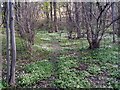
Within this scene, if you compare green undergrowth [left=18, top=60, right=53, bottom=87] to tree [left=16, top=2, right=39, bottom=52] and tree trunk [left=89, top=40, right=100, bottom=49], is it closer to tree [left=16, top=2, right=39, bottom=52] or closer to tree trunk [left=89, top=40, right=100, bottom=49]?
tree [left=16, top=2, right=39, bottom=52]

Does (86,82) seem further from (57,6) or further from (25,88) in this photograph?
(57,6)

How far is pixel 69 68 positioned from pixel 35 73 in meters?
1.18

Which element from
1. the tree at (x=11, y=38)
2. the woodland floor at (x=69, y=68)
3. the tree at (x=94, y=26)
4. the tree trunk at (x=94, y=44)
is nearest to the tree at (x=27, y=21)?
the woodland floor at (x=69, y=68)

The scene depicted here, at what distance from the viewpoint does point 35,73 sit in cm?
739

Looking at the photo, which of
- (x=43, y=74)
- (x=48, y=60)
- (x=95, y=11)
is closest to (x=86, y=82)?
(x=43, y=74)

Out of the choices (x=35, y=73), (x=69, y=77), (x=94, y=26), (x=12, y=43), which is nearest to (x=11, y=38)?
(x=12, y=43)

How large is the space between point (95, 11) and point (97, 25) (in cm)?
141

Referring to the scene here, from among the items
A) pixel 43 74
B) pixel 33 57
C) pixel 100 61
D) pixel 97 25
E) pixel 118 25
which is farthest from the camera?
pixel 118 25

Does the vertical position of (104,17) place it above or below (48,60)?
above

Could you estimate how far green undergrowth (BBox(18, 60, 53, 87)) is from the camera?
6.85m

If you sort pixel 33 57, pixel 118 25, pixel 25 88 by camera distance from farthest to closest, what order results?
pixel 118 25
pixel 33 57
pixel 25 88

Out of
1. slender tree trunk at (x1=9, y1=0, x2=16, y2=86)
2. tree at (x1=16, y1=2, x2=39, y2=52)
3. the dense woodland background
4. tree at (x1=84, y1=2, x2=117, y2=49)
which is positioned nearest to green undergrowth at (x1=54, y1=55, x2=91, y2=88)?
the dense woodland background

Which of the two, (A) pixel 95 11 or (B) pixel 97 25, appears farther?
(A) pixel 95 11

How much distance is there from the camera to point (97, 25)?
10.1 m
